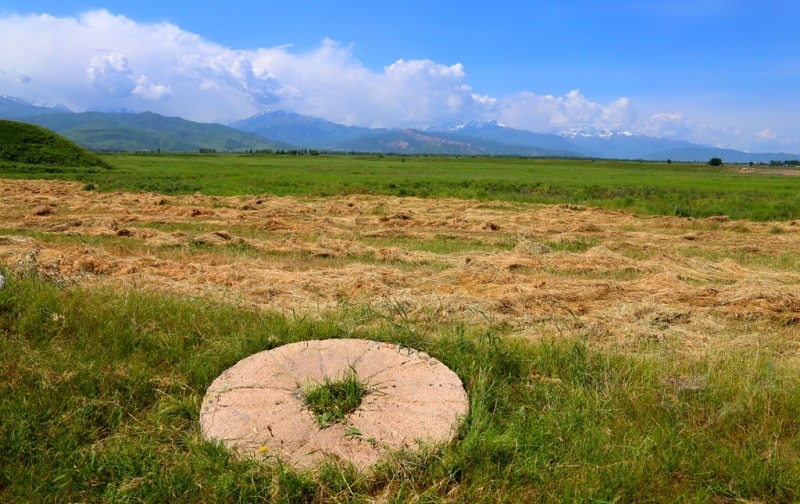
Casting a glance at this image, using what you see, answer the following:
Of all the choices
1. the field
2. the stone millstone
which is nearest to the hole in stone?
the stone millstone

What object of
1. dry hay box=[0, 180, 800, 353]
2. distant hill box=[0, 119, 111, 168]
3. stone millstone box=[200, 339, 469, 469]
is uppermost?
distant hill box=[0, 119, 111, 168]

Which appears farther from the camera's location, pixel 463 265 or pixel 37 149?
pixel 37 149

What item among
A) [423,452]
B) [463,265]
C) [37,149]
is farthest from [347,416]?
[37,149]

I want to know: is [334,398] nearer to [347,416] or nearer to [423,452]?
[347,416]

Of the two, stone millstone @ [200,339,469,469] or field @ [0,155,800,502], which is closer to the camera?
field @ [0,155,800,502]

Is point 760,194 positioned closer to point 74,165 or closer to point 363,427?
point 363,427

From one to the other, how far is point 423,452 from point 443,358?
1437mm

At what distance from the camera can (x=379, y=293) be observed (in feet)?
23.7

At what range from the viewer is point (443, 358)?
4.77 metres

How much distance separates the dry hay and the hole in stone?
1977 mm

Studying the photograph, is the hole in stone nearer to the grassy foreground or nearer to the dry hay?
the grassy foreground


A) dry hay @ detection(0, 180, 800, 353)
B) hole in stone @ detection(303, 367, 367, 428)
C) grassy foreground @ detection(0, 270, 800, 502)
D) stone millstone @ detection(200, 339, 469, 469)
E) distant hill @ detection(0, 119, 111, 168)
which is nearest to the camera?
grassy foreground @ detection(0, 270, 800, 502)

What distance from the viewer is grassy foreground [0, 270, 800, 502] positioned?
→ 10.3 feet

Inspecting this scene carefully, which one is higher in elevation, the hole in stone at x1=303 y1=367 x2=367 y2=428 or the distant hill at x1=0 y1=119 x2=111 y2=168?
the distant hill at x1=0 y1=119 x2=111 y2=168
